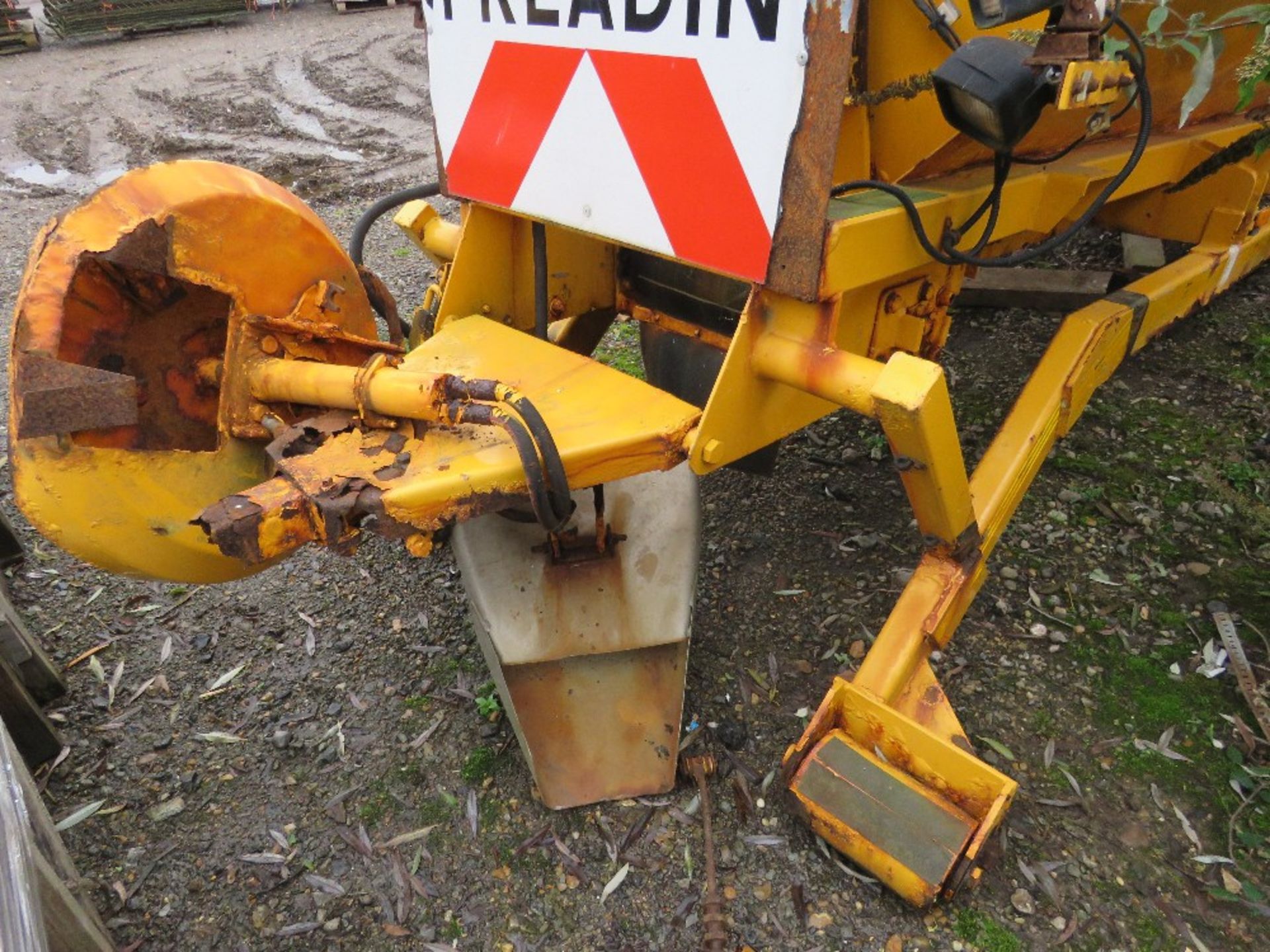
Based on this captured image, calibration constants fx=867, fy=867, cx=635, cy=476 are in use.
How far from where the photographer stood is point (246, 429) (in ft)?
6.19

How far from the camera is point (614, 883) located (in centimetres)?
209

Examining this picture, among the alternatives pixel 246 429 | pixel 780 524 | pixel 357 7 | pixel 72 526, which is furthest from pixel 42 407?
pixel 357 7

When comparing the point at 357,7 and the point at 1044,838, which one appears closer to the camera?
the point at 1044,838

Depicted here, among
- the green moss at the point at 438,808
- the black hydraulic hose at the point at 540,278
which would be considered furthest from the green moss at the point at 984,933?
the black hydraulic hose at the point at 540,278

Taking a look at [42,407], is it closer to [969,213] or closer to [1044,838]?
[969,213]

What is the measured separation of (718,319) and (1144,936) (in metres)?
1.80

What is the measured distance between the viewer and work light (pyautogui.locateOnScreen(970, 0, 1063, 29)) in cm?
135

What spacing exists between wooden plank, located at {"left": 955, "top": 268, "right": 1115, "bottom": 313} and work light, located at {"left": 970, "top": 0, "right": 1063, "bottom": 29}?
271cm

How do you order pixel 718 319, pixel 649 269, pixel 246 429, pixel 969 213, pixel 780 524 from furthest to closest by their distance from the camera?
pixel 780 524 < pixel 649 269 < pixel 718 319 < pixel 969 213 < pixel 246 429

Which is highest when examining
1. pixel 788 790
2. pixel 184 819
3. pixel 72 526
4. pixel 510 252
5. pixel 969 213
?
pixel 969 213

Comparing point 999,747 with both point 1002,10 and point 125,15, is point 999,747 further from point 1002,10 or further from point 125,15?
point 125,15

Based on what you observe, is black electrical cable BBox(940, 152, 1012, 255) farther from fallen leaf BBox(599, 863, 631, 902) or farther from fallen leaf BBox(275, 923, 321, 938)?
fallen leaf BBox(275, 923, 321, 938)

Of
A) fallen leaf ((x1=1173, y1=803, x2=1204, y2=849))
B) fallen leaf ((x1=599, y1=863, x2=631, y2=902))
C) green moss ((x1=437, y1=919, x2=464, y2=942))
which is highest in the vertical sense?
fallen leaf ((x1=1173, y1=803, x2=1204, y2=849))

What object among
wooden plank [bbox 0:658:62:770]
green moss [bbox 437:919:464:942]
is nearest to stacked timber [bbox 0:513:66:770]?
wooden plank [bbox 0:658:62:770]
